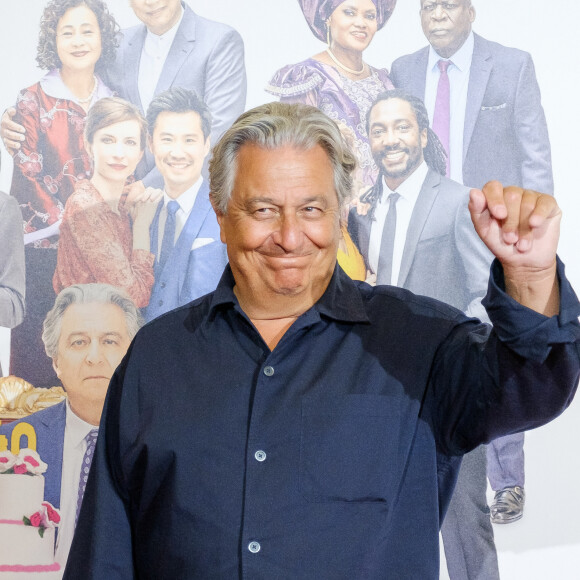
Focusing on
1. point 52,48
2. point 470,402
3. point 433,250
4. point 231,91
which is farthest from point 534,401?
point 52,48

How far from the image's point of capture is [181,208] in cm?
214

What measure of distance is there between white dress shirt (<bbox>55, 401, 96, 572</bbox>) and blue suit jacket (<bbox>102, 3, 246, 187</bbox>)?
67 centimetres

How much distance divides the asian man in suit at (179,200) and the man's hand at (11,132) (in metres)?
0.36

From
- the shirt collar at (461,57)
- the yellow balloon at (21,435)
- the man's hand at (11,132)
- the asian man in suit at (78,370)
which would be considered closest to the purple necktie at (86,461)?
the asian man in suit at (78,370)

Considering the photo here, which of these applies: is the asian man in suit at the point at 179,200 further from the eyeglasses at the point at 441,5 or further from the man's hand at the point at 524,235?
the man's hand at the point at 524,235

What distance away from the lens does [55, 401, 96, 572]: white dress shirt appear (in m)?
2.11

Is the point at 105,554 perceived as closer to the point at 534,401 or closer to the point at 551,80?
the point at 534,401

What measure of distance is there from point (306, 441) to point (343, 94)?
109cm

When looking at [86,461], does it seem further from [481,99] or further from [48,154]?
[481,99]

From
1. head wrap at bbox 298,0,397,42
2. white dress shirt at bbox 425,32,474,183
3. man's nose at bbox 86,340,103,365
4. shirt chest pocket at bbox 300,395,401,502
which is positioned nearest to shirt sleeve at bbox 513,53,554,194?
white dress shirt at bbox 425,32,474,183

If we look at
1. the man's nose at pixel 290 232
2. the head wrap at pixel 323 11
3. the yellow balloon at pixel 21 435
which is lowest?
the yellow balloon at pixel 21 435

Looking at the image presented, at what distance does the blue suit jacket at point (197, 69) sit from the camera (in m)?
2.13

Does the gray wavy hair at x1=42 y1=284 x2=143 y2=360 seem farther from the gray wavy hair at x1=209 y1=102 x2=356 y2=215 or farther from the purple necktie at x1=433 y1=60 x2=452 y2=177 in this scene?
the purple necktie at x1=433 y1=60 x2=452 y2=177

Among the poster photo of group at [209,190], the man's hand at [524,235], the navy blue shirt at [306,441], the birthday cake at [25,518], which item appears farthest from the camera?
the birthday cake at [25,518]
